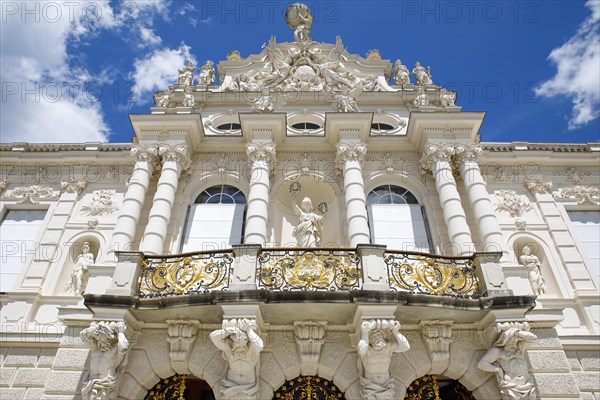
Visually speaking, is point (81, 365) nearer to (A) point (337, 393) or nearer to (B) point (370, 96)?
(A) point (337, 393)

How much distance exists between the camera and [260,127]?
16.1 m

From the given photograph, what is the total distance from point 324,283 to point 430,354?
3317mm

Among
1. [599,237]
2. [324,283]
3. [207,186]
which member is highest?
[207,186]

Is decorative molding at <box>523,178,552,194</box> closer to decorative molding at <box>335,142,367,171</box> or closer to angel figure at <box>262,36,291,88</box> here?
decorative molding at <box>335,142,367,171</box>

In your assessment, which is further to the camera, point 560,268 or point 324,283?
point 560,268

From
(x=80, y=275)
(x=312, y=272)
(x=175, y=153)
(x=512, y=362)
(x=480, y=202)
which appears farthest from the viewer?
(x=175, y=153)

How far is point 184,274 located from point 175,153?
248 inches

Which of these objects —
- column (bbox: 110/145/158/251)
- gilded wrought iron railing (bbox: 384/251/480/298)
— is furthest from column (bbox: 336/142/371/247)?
column (bbox: 110/145/158/251)

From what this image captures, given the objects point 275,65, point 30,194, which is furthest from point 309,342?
point 275,65

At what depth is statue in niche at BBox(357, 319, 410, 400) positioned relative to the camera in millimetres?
9523

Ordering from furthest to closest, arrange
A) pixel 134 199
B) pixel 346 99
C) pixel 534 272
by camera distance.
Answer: pixel 346 99 < pixel 134 199 < pixel 534 272

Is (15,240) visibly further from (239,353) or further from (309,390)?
(309,390)

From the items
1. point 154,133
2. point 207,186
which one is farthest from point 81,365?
point 154,133

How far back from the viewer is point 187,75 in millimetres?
20328
